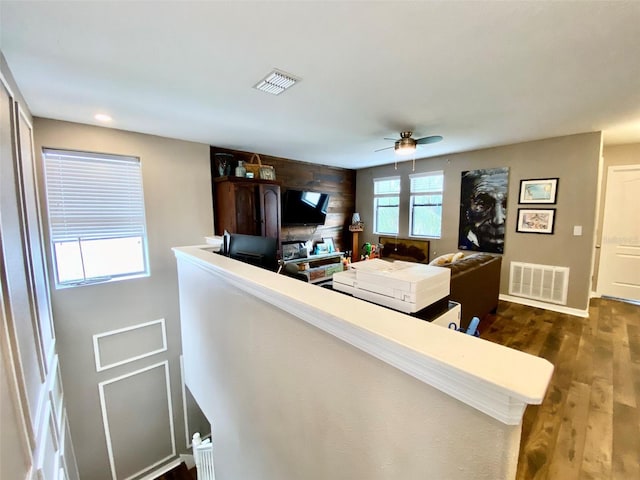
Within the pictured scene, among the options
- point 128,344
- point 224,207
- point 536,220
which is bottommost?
point 128,344

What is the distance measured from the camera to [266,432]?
1.40 metres

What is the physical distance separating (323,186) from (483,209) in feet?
9.74

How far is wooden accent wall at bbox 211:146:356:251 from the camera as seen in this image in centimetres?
482

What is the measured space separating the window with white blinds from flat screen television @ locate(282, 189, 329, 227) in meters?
2.28

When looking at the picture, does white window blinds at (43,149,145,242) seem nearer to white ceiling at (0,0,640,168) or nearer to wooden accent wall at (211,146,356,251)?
white ceiling at (0,0,640,168)

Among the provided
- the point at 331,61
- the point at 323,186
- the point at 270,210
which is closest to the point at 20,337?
the point at 331,61

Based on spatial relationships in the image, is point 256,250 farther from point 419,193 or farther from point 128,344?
point 419,193

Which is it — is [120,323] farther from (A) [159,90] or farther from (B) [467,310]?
(B) [467,310]

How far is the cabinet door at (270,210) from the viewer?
3.89m

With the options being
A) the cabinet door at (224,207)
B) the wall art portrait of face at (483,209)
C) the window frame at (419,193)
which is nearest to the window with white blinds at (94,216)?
the cabinet door at (224,207)

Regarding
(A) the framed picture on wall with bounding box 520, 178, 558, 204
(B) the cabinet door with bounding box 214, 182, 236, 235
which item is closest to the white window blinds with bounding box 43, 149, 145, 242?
(B) the cabinet door with bounding box 214, 182, 236, 235

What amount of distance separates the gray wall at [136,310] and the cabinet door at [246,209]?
0.43 metres

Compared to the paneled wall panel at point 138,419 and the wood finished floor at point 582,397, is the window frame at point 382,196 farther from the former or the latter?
the paneled wall panel at point 138,419

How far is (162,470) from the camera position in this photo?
11.0ft
